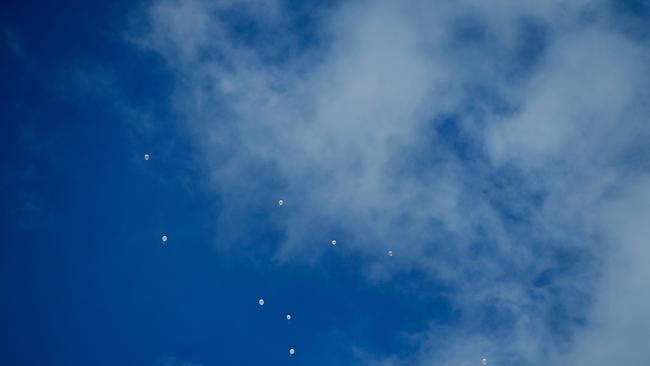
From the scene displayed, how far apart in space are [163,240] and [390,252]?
1849 cm

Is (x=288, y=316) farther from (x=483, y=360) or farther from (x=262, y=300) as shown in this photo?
(x=483, y=360)

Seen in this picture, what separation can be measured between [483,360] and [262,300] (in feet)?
59.4

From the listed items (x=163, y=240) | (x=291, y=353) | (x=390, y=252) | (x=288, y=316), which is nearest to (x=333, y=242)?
(x=390, y=252)

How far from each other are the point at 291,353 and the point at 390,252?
11.1 meters

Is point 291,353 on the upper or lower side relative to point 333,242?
lower

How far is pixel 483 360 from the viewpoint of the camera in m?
29.4

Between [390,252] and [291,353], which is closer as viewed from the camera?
[291,353]

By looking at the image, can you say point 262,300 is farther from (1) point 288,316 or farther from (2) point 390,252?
(2) point 390,252

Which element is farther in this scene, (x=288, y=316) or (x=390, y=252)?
(x=390, y=252)

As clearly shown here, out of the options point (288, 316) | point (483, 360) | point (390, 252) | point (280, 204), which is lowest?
point (483, 360)

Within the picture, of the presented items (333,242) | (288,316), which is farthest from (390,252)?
(288,316)

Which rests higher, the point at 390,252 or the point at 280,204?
the point at 280,204

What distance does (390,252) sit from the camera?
30.9 metres

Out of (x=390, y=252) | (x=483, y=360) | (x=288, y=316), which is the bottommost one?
(x=483, y=360)
